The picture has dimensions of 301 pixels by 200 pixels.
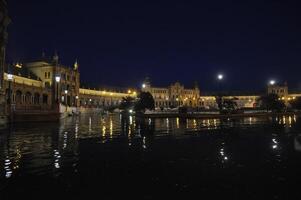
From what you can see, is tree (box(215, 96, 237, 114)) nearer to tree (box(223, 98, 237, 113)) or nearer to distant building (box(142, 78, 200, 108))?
tree (box(223, 98, 237, 113))

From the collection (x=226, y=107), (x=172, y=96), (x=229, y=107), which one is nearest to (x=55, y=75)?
(x=226, y=107)

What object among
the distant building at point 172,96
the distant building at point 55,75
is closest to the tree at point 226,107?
the distant building at point 55,75

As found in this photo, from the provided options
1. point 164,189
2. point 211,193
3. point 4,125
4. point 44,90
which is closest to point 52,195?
point 164,189

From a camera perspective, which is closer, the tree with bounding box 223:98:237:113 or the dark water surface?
the dark water surface

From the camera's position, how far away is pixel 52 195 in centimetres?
705

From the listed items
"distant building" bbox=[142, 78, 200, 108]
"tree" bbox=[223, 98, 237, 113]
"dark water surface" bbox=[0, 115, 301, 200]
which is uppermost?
"distant building" bbox=[142, 78, 200, 108]

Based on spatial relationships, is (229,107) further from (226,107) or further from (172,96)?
(172,96)

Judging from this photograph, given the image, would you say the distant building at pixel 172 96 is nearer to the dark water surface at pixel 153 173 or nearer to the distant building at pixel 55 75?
the distant building at pixel 55 75

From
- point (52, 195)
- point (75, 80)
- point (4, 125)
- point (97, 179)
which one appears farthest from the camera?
point (75, 80)

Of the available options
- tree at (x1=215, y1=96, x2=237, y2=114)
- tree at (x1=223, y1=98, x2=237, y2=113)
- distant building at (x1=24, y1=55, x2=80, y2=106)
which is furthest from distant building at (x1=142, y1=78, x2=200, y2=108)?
tree at (x1=215, y1=96, x2=237, y2=114)

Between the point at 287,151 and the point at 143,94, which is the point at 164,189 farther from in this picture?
the point at 143,94

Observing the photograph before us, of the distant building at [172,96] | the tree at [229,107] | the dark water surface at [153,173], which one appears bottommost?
the dark water surface at [153,173]

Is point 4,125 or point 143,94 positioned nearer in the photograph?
point 4,125

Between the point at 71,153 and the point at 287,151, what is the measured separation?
10.8 m
